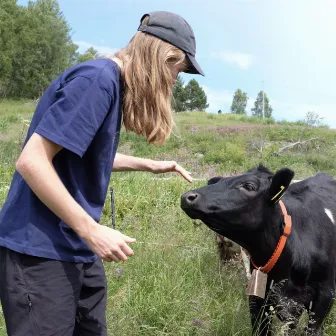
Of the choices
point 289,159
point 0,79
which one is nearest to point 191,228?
point 289,159

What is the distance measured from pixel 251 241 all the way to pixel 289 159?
1319 centimetres

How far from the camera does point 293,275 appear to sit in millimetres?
3531

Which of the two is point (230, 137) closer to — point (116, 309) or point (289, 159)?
point (289, 159)

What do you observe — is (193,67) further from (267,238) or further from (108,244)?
(267,238)

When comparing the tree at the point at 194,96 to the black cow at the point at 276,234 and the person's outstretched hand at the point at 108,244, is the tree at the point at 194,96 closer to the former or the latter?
the black cow at the point at 276,234

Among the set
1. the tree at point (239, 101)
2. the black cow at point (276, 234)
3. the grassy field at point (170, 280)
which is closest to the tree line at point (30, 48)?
the tree at point (239, 101)

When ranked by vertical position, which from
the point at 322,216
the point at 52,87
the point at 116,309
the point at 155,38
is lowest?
the point at 116,309

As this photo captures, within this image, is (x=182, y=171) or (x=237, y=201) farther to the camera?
(x=237, y=201)

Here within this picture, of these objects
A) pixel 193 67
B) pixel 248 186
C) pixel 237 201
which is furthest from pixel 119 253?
pixel 248 186

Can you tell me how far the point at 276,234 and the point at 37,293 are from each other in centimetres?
203

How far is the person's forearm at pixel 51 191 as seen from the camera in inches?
63.7

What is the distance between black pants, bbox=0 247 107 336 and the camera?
1805 mm

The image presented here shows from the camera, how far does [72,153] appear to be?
181 centimetres

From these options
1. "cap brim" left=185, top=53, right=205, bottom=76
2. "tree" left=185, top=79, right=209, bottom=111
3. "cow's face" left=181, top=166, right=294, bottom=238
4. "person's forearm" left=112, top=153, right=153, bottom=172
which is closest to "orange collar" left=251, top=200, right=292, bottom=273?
"cow's face" left=181, top=166, right=294, bottom=238
